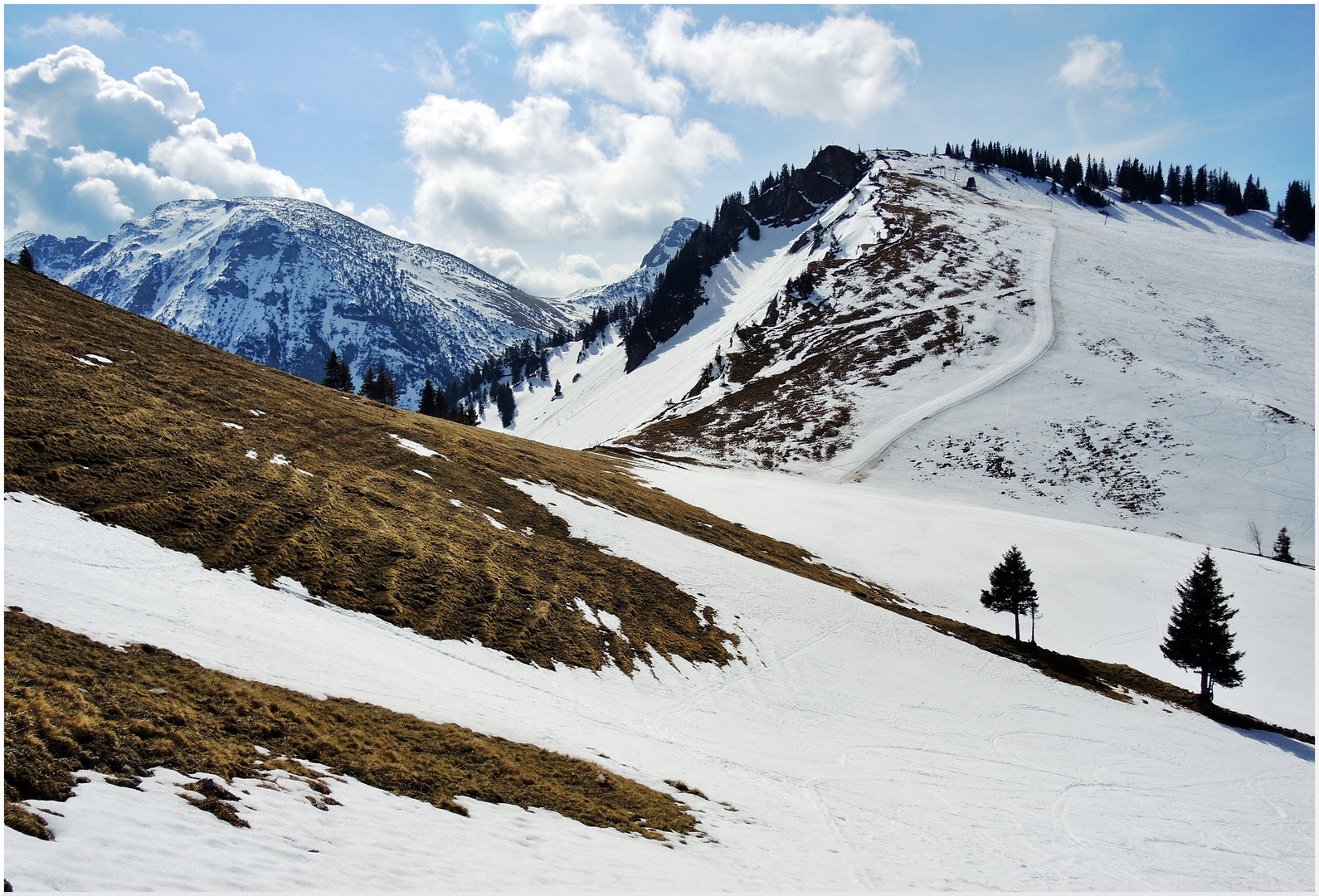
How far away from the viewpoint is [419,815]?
10094mm

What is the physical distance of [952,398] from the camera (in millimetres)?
92250

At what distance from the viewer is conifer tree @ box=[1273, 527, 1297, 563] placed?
193 feet

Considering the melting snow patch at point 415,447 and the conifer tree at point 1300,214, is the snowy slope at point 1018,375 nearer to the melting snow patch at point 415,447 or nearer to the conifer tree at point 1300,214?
the conifer tree at point 1300,214

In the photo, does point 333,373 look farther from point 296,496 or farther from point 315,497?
point 296,496

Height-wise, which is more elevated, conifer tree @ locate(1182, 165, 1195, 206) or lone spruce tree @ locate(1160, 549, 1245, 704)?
conifer tree @ locate(1182, 165, 1195, 206)

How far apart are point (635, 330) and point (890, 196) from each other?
288 feet

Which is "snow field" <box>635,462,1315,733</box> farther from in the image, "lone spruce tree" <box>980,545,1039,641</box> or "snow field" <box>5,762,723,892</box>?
"snow field" <box>5,762,723,892</box>

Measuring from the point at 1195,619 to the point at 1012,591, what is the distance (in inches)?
388

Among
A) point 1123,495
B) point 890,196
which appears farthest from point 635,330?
point 1123,495

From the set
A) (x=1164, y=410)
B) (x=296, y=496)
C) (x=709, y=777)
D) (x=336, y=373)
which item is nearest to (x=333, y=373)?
(x=336, y=373)

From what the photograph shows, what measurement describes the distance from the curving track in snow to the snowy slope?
0.40 metres

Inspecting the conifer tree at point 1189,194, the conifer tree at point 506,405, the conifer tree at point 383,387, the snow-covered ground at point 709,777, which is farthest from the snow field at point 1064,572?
the conifer tree at point 1189,194

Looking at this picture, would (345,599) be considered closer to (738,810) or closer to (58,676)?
(58,676)

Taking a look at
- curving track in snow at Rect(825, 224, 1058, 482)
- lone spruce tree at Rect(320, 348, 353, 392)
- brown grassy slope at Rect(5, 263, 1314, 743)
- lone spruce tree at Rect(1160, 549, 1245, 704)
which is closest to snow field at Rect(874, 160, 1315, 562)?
curving track in snow at Rect(825, 224, 1058, 482)
